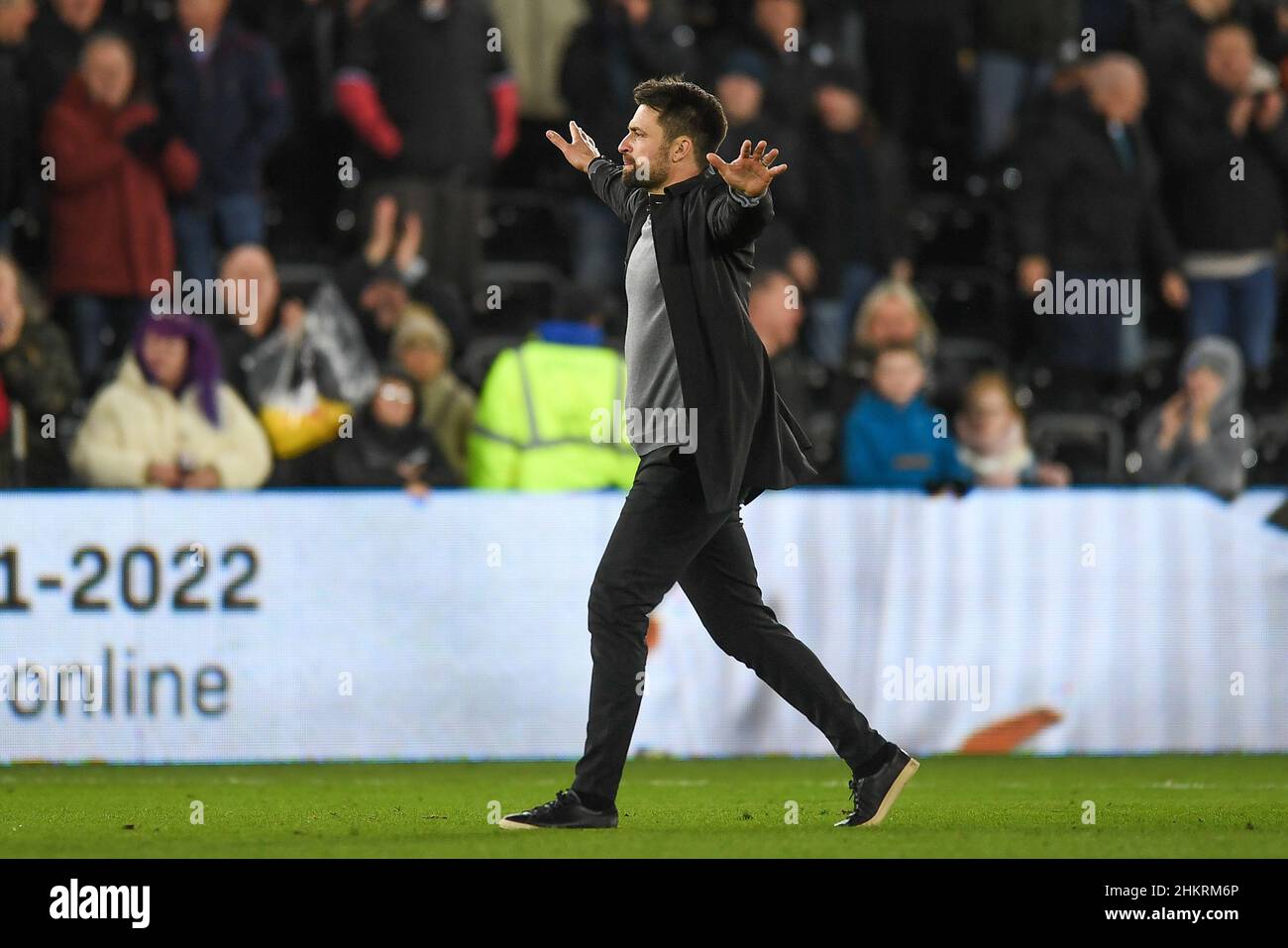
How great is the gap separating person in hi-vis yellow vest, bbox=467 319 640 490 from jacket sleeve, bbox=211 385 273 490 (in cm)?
114

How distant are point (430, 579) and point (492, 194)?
4.47 m

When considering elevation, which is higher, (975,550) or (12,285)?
(12,285)

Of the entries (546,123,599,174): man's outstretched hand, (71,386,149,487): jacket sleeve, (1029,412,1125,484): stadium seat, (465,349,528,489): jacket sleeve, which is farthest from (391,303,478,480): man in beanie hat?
(546,123,599,174): man's outstretched hand

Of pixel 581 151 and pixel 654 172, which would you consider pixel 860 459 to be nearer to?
pixel 581 151

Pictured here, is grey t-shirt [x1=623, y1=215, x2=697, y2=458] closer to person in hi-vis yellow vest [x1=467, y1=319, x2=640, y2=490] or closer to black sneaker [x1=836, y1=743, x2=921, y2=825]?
black sneaker [x1=836, y1=743, x2=921, y2=825]

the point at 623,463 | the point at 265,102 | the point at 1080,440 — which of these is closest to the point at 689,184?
the point at 623,463

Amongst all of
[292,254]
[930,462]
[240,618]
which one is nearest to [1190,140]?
[930,462]

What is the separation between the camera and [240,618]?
35.3ft

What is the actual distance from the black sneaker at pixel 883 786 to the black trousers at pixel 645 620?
4.2 inches

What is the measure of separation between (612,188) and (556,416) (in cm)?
414

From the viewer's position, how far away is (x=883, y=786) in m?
7.10

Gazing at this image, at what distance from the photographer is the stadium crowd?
11.6 metres
